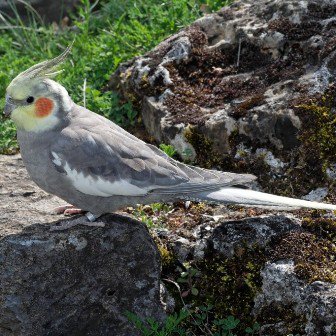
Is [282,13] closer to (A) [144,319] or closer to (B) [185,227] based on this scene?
(B) [185,227]

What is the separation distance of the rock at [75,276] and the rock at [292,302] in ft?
2.35

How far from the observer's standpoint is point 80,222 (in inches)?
187

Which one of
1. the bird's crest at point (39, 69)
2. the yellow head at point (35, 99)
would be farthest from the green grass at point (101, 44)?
the bird's crest at point (39, 69)

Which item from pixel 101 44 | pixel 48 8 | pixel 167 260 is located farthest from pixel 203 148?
pixel 48 8

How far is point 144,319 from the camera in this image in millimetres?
Answer: 4711

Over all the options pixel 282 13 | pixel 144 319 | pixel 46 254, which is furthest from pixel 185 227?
pixel 282 13

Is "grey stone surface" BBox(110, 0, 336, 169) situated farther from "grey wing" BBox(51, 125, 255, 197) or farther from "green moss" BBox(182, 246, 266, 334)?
"green moss" BBox(182, 246, 266, 334)

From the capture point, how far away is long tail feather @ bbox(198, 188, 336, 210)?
4695 mm

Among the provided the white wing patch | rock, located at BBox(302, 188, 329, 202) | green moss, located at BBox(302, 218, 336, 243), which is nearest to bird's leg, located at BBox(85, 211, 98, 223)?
the white wing patch

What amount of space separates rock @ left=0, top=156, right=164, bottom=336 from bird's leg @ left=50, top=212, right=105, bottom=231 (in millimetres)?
38

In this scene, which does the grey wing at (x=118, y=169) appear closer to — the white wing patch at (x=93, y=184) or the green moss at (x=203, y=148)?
the white wing patch at (x=93, y=184)

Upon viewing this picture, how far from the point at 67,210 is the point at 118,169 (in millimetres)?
542

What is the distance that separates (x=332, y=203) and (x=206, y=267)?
3.27 ft

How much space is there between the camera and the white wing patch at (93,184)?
464cm
